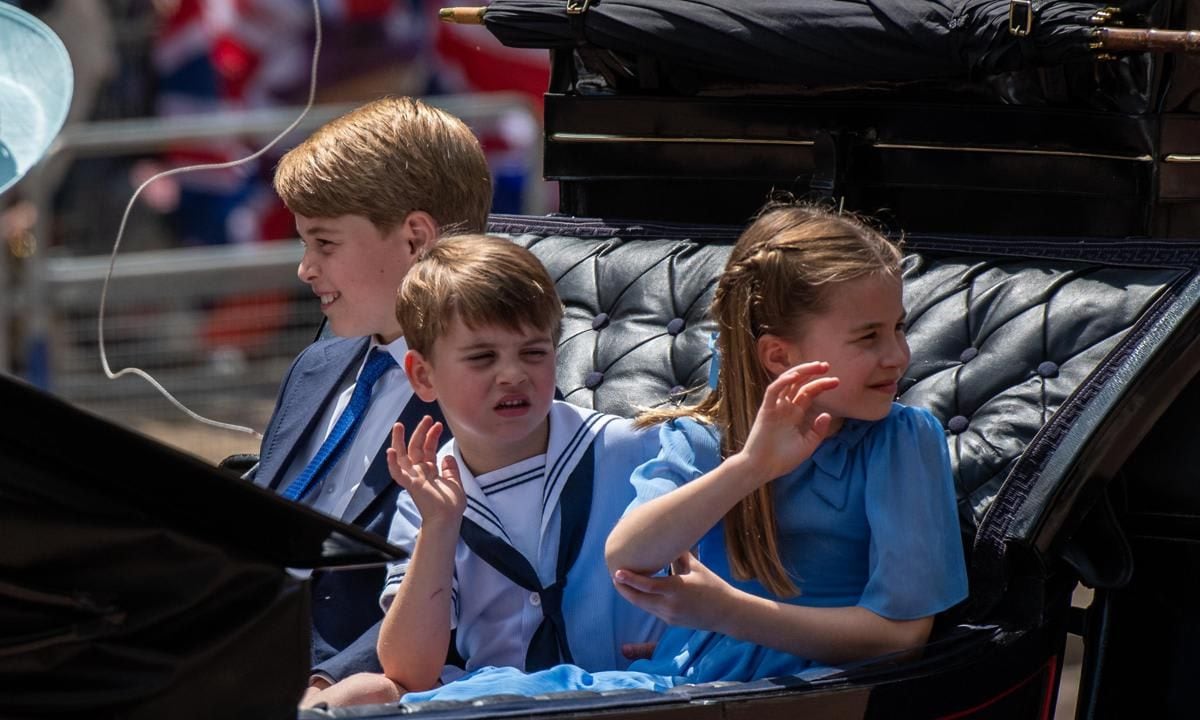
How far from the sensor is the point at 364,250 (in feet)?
8.71

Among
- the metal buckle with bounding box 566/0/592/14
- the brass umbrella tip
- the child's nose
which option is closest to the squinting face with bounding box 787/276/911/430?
the child's nose

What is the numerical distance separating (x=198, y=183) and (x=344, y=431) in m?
5.34

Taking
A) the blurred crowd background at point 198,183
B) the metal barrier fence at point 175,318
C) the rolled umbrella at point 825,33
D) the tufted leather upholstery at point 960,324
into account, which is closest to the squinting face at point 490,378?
the tufted leather upholstery at point 960,324

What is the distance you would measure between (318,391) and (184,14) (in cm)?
528

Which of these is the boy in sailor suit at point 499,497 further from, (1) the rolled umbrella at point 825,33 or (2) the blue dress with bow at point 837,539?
(1) the rolled umbrella at point 825,33

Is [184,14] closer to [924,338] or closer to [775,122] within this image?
[775,122]

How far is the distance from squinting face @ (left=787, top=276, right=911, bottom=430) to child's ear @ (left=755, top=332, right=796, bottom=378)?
0.03 m

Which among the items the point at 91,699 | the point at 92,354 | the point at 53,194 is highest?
the point at 91,699

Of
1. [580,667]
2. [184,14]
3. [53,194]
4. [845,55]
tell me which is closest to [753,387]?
[580,667]

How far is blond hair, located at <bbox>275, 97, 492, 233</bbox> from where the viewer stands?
265cm

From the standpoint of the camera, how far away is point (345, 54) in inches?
303

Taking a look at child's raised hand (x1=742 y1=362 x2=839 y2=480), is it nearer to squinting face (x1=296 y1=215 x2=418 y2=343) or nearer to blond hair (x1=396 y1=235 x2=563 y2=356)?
blond hair (x1=396 y1=235 x2=563 y2=356)

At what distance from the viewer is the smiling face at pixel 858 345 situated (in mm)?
2174

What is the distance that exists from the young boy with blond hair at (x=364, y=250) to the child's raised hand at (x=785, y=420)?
72cm
